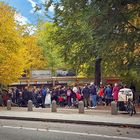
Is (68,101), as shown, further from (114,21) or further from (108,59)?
(114,21)

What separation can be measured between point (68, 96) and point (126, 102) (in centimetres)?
824

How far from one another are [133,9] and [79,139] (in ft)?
18.4

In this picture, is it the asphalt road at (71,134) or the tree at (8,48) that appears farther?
the tree at (8,48)

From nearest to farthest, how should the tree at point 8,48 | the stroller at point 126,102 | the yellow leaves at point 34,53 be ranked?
the stroller at point 126,102 → the tree at point 8,48 → the yellow leaves at point 34,53

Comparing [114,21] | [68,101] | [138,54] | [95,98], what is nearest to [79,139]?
[114,21]

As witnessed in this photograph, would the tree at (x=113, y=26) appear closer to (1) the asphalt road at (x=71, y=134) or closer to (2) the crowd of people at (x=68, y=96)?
(1) the asphalt road at (x=71, y=134)

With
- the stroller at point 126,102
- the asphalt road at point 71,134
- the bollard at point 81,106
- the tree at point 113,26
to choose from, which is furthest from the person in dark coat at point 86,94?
the asphalt road at point 71,134

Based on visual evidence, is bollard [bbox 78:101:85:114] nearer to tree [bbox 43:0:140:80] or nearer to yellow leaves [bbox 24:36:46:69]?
tree [bbox 43:0:140:80]

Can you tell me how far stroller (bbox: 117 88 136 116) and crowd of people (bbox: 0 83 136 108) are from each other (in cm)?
345

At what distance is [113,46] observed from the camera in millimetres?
20797

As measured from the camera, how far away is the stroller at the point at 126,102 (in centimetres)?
2633

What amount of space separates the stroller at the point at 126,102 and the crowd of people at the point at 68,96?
345 centimetres

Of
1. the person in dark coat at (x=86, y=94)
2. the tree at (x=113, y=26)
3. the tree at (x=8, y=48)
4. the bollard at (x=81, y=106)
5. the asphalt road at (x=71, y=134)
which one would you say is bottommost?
the asphalt road at (x=71, y=134)

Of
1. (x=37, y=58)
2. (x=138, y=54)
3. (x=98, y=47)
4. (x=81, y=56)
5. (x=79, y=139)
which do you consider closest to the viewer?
(x=79, y=139)
